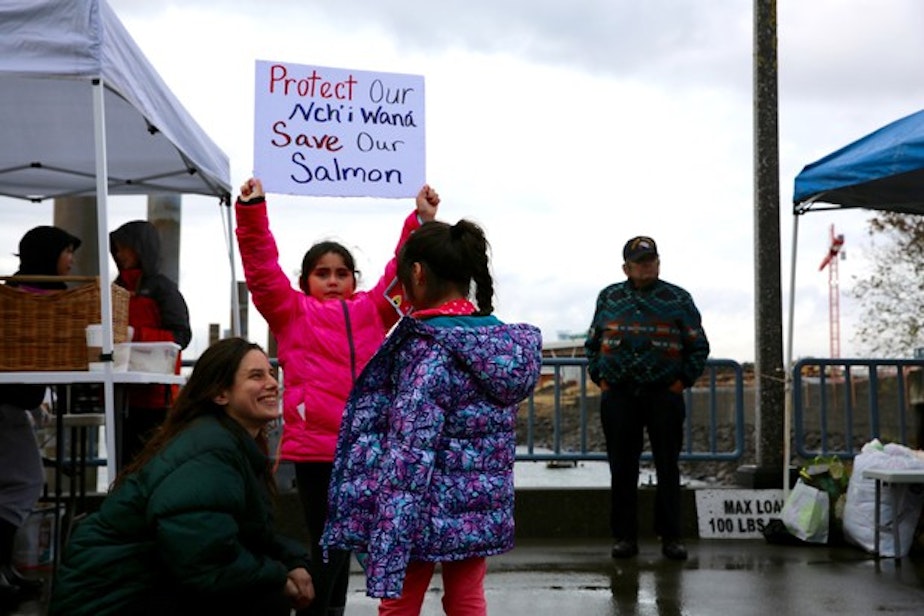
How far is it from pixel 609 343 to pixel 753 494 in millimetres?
2116

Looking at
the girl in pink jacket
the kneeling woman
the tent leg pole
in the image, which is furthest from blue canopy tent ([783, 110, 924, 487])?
the kneeling woman

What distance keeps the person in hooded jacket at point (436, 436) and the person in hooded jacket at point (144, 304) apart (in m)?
3.28

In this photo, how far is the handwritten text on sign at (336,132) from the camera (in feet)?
18.9

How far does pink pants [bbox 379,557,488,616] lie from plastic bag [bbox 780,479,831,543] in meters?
5.44

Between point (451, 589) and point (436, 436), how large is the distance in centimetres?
61

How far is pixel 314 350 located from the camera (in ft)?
17.5

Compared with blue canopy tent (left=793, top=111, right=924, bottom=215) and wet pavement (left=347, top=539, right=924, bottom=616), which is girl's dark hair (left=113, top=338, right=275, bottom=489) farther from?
blue canopy tent (left=793, top=111, right=924, bottom=215)

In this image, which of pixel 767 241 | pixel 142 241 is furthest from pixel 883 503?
pixel 142 241

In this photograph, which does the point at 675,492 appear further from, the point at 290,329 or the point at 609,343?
the point at 290,329

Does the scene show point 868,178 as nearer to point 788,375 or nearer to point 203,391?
point 788,375

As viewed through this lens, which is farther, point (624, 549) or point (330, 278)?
point (624, 549)

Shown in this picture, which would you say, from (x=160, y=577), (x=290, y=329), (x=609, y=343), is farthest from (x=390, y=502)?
(x=609, y=343)

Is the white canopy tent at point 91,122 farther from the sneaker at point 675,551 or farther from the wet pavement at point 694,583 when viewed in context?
the sneaker at point 675,551

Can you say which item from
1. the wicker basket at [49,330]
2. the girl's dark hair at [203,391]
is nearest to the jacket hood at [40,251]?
the wicker basket at [49,330]
